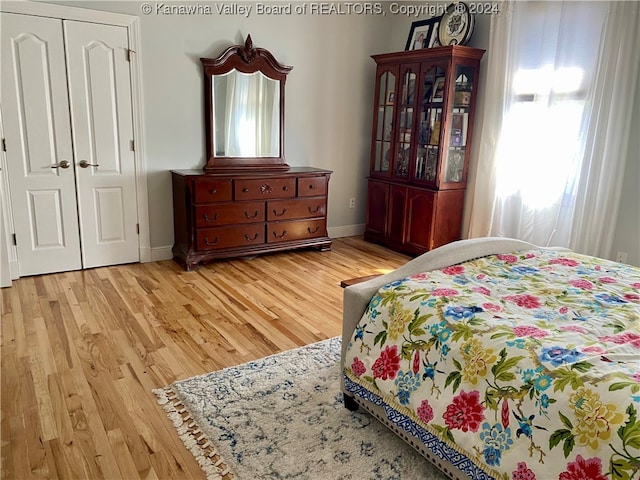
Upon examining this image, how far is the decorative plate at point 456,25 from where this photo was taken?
4.46 meters

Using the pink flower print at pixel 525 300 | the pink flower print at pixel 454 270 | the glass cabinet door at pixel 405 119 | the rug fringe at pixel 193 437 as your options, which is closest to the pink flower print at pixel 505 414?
the pink flower print at pixel 525 300

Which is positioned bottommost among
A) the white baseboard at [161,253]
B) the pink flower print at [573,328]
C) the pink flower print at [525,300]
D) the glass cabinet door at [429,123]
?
the white baseboard at [161,253]

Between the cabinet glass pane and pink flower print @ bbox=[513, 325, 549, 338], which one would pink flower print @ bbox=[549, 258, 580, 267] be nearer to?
pink flower print @ bbox=[513, 325, 549, 338]

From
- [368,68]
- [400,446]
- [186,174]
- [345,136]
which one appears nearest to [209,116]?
[186,174]

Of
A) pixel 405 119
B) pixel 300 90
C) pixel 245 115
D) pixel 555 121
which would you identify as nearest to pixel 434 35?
pixel 405 119

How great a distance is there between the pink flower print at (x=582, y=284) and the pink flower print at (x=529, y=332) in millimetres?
588

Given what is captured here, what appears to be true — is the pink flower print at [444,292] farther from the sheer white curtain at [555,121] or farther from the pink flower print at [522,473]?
the sheer white curtain at [555,121]

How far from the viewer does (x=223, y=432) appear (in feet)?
6.82

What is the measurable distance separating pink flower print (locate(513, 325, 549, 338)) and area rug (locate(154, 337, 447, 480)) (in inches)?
26.6

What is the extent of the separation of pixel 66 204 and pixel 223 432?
2821 millimetres

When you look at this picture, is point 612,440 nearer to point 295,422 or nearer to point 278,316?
point 295,422

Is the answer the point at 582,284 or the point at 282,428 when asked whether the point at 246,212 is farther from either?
the point at 582,284

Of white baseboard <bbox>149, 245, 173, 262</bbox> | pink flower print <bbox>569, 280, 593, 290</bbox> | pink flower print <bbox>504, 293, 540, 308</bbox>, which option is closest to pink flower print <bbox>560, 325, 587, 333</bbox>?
pink flower print <bbox>504, 293, 540, 308</bbox>

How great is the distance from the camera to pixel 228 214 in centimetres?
436
